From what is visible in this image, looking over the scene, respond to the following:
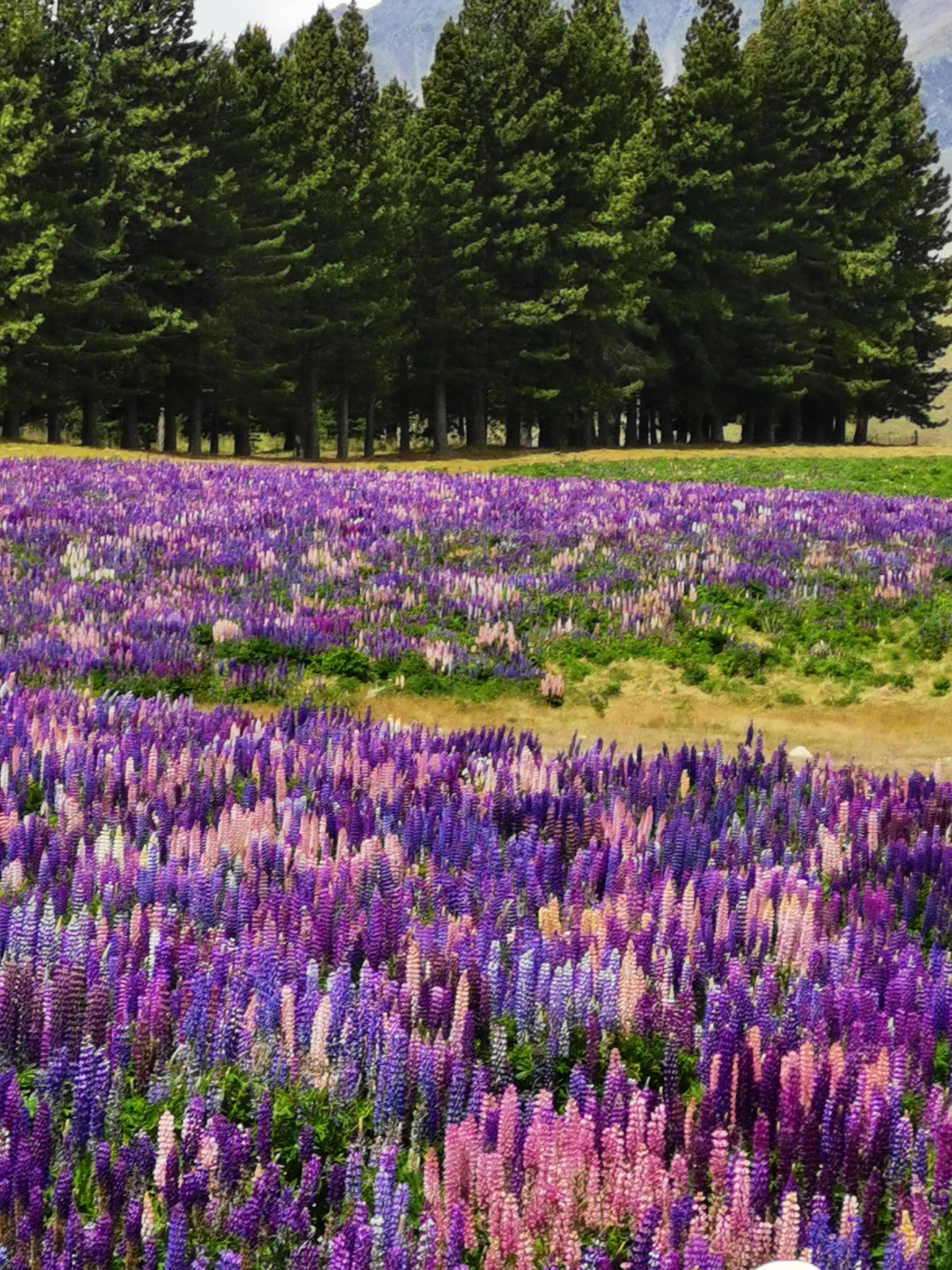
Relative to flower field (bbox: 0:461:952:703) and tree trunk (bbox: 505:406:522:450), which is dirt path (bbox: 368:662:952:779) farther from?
tree trunk (bbox: 505:406:522:450)

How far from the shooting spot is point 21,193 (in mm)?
42812

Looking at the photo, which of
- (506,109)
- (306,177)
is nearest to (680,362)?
(506,109)

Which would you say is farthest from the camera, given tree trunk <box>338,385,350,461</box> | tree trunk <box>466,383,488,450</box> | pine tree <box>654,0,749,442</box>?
pine tree <box>654,0,749,442</box>

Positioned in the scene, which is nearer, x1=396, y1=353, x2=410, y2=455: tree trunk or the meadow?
the meadow

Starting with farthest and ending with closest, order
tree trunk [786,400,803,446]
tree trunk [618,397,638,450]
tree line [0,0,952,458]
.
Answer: tree trunk [618,397,638,450] < tree trunk [786,400,803,446] < tree line [0,0,952,458]

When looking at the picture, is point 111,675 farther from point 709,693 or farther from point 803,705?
point 803,705

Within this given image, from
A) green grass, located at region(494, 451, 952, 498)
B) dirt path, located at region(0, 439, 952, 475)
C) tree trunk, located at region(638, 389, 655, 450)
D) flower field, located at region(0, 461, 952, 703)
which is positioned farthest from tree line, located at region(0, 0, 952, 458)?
flower field, located at region(0, 461, 952, 703)

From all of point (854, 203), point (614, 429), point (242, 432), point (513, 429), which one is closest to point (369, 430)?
point (242, 432)

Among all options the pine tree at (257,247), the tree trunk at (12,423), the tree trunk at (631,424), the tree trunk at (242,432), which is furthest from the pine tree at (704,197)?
the tree trunk at (12,423)

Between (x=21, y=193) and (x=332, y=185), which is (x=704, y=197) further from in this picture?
(x=21, y=193)

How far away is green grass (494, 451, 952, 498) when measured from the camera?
31.8m

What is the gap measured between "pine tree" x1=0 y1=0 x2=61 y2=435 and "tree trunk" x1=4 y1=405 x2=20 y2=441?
13.4 inches

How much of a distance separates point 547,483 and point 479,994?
870 inches

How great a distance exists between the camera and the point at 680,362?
202 ft
